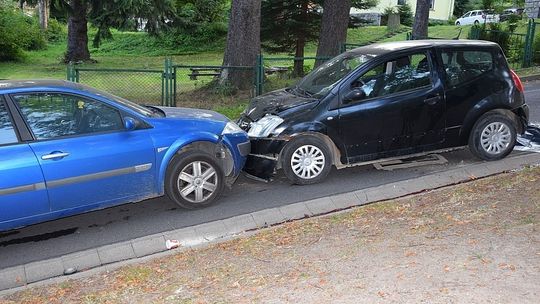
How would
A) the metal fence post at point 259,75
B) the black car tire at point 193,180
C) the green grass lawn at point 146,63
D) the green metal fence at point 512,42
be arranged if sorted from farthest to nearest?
1. the green metal fence at point 512,42
2. the green grass lawn at point 146,63
3. the metal fence post at point 259,75
4. the black car tire at point 193,180

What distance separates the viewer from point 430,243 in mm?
4488

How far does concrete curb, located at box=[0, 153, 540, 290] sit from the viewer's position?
498 centimetres

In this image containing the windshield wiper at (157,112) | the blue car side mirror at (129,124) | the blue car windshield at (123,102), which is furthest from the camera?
the windshield wiper at (157,112)

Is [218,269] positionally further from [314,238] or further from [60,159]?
[60,159]

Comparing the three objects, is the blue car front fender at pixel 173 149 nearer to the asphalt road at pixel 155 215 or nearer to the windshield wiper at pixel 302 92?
the asphalt road at pixel 155 215

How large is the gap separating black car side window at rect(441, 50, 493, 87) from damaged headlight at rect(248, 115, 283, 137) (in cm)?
241

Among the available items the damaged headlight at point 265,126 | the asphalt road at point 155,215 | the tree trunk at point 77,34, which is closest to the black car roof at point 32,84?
the asphalt road at point 155,215

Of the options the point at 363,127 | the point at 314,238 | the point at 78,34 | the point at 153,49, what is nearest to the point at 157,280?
the point at 314,238

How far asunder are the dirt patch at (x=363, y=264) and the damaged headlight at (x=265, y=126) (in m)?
1.66

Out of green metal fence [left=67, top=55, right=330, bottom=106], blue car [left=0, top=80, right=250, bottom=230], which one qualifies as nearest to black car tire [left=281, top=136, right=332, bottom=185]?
blue car [left=0, top=80, right=250, bottom=230]

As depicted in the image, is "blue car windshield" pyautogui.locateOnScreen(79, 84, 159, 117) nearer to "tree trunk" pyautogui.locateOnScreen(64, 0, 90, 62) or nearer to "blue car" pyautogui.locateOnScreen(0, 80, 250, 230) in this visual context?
"blue car" pyautogui.locateOnScreen(0, 80, 250, 230)

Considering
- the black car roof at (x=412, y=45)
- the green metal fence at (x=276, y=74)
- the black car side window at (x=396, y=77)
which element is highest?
the black car roof at (x=412, y=45)

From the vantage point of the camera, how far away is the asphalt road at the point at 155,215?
552 cm

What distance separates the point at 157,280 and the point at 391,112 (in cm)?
397
